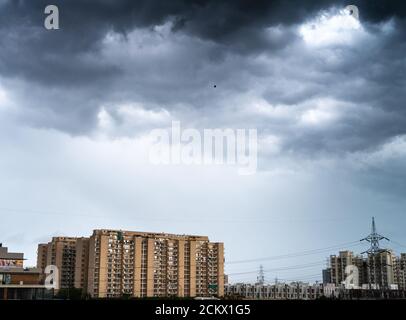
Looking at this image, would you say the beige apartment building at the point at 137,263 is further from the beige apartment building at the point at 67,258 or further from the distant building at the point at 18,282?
the distant building at the point at 18,282

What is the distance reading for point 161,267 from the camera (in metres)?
167

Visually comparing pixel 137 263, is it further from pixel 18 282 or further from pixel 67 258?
pixel 18 282

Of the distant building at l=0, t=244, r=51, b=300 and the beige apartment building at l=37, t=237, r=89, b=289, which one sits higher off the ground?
the beige apartment building at l=37, t=237, r=89, b=289

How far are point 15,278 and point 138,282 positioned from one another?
60.0m

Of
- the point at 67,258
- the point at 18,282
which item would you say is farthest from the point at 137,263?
the point at 18,282

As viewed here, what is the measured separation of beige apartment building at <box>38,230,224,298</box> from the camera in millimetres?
156125

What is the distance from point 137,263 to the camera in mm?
161750

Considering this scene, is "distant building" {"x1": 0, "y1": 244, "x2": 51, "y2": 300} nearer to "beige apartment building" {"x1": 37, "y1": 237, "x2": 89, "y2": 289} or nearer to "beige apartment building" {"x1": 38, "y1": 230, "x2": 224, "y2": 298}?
"beige apartment building" {"x1": 38, "y1": 230, "x2": 224, "y2": 298}

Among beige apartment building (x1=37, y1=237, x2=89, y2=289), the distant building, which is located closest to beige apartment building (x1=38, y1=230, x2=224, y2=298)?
beige apartment building (x1=37, y1=237, x2=89, y2=289)

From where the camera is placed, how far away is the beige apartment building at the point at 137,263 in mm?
156125

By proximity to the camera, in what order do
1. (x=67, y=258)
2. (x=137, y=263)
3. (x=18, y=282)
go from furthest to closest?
(x=67, y=258)
(x=137, y=263)
(x=18, y=282)

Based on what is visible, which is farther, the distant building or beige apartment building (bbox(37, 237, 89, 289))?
beige apartment building (bbox(37, 237, 89, 289))
